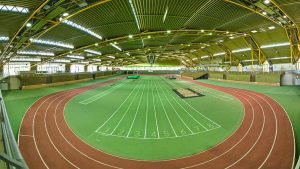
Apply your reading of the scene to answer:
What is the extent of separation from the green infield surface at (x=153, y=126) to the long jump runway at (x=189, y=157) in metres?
0.51

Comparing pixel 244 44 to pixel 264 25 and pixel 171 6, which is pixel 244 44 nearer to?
pixel 264 25

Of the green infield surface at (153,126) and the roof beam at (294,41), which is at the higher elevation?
the roof beam at (294,41)

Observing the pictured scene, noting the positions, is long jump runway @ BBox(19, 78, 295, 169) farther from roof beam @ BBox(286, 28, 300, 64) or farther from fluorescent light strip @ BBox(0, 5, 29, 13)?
roof beam @ BBox(286, 28, 300, 64)

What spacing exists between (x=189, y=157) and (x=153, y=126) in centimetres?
427

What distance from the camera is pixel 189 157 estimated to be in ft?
28.3

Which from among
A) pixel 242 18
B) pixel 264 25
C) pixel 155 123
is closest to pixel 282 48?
pixel 264 25

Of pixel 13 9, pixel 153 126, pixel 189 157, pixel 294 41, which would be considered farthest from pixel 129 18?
pixel 294 41

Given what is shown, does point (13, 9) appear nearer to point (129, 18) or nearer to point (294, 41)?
point (129, 18)

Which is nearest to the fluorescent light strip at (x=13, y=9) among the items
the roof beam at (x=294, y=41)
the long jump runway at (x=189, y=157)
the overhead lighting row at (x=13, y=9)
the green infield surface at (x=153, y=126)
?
the overhead lighting row at (x=13, y=9)

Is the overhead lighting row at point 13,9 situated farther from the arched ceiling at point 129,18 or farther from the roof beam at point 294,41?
the roof beam at point 294,41

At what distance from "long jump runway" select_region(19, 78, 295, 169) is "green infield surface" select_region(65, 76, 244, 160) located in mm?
509

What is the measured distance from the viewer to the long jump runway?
8.04 m

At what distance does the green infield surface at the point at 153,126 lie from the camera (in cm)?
945

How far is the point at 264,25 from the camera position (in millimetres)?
25750
